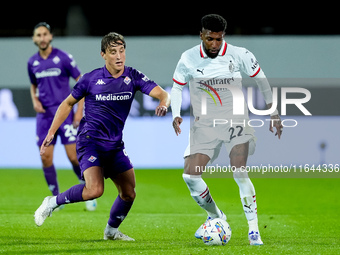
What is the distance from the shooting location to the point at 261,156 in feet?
43.3

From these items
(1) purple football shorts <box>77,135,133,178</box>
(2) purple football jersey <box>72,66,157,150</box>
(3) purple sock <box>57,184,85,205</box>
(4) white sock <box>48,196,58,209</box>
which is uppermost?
(2) purple football jersey <box>72,66,157,150</box>

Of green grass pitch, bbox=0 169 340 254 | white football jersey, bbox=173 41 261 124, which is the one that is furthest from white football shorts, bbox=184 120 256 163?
green grass pitch, bbox=0 169 340 254

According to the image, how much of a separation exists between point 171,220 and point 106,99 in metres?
2.61

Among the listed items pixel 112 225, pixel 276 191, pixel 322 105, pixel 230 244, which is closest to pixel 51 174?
pixel 112 225

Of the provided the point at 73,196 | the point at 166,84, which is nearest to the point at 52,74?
the point at 73,196

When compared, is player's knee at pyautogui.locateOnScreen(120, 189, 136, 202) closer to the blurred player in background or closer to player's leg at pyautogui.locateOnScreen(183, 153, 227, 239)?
player's leg at pyautogui.locateOnScreen(183, 153, 227, 239)

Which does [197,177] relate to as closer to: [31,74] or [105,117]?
[105,117]

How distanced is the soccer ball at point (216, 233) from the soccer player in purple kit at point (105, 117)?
854 millimetres

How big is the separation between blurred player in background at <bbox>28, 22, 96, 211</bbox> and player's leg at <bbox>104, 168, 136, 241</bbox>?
2.65 meters

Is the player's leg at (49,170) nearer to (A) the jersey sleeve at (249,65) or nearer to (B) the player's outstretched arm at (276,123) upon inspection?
(A) the jersey sleeve at (249,65)

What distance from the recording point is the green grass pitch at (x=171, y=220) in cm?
664

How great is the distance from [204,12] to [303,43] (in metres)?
3.40

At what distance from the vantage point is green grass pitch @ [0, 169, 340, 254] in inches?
262

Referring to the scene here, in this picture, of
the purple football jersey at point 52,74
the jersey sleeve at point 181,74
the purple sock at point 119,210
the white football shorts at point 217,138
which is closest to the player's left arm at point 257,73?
the white football shorts at point 217,138
